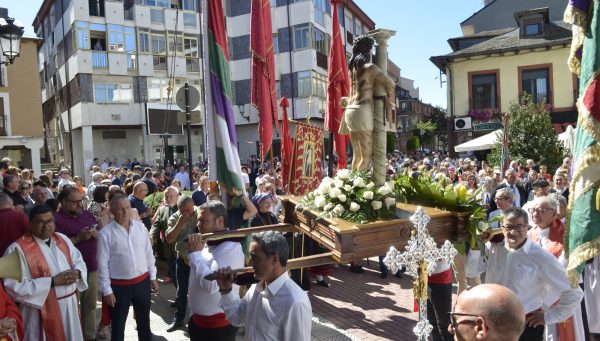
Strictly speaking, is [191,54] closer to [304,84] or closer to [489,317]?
[304,84]

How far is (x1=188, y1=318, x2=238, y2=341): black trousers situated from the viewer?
4.26 meters

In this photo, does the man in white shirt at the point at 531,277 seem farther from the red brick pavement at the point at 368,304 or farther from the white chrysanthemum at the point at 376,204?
the red brick pavement at the point at 368,304

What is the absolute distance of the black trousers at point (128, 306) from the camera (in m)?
5.14

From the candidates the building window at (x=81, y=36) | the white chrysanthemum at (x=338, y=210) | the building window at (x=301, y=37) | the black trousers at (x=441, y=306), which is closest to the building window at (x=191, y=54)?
the building window at (x=81, y=36)

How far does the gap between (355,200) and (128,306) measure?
306 centimetres

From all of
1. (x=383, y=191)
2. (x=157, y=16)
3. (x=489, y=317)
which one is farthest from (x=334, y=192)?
(x=157, y=16)

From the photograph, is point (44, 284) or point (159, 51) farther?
point (159, 51)

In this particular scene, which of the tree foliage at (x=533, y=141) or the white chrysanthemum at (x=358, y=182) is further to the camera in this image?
the tree foliage at (x=533, y=141)

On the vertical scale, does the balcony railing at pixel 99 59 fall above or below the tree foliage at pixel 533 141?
above

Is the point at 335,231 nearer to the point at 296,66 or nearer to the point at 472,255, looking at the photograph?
the point at 472,255

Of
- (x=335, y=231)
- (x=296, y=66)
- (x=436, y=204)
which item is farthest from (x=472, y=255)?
(x=296, y=66)

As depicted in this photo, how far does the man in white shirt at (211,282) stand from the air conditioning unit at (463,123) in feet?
88.9

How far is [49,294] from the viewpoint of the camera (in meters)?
4.52

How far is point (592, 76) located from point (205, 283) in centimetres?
342
